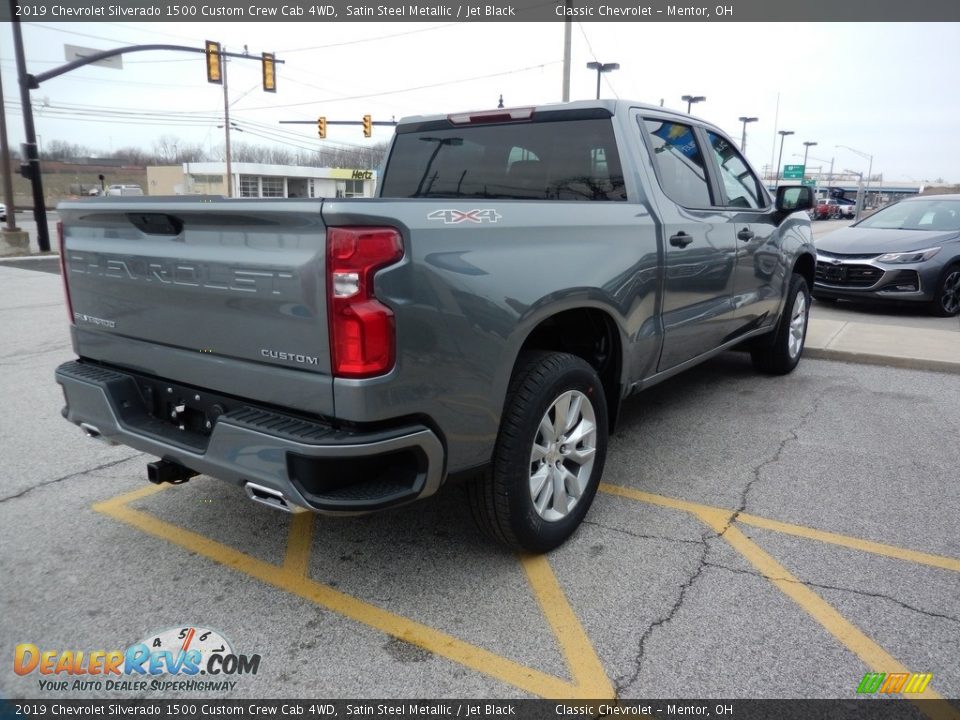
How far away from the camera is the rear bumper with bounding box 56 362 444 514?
7.59ft

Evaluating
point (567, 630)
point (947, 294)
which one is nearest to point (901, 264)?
point (947, 294)

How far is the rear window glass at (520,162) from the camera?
12.6 feet

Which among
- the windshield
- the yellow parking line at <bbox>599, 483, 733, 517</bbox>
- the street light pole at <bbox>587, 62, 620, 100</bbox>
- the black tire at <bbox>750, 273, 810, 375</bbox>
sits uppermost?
the street light pole at <bbox>587, 62, 620, 100</bbox>

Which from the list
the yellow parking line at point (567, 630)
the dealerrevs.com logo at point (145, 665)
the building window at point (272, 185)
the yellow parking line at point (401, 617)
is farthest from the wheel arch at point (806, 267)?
the building window at point (272, 185)

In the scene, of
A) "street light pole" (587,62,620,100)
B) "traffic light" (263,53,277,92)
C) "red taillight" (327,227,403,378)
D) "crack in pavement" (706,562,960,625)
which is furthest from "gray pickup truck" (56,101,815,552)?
"street light pole" (587,62,620,100)

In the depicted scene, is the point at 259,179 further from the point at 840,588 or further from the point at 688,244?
the point at 840,588

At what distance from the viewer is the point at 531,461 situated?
9.63ft

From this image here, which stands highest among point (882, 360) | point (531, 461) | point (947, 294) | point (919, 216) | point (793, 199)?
point (793, 199)

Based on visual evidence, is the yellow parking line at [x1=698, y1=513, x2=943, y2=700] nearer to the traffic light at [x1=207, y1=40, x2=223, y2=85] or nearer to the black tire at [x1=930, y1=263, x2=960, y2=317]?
the black tire at [x1=930, y1=263, x2=960, y2=317]

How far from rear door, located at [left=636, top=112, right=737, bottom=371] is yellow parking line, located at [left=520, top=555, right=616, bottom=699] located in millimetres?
1523

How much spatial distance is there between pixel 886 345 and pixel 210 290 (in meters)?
7.02

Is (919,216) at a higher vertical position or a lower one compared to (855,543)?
higher

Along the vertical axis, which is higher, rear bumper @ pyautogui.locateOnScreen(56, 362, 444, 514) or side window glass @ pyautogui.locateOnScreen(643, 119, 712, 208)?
side window glass @ pyautogui.locateOnScreen(643, 119, 712, 208)

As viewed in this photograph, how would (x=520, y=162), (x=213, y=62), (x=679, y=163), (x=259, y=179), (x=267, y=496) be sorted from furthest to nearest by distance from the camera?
(x=259, y=179) → (x=213, y=62) → (x=679, y=163) → (x=520, y=162) → (x=267, y=496)
